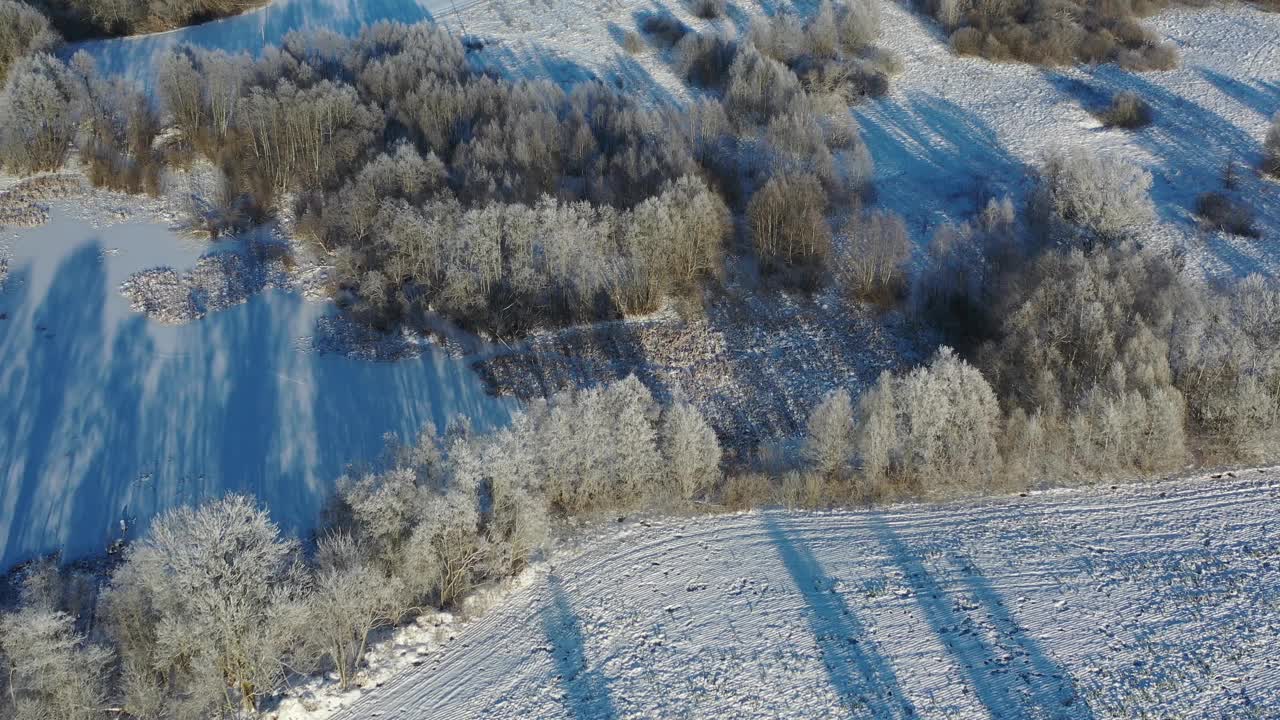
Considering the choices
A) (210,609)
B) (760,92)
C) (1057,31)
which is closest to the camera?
(210,609)

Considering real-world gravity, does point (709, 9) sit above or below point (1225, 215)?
above

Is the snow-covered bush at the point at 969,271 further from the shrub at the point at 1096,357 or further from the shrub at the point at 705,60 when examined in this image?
the shrub at the point at 705,60

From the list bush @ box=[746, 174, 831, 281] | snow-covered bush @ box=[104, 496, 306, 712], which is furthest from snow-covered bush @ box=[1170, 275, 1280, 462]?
snow-covered bush @ box=[104, 496, 306, 712]

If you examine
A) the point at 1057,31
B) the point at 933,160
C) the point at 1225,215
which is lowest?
the point at 1225,215

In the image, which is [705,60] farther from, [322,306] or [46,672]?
[46,672]

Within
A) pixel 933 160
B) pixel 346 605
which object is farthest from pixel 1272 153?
pixel 346 605

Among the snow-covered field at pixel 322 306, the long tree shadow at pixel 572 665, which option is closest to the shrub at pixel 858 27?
the snow-covered field at pixel 322 306
